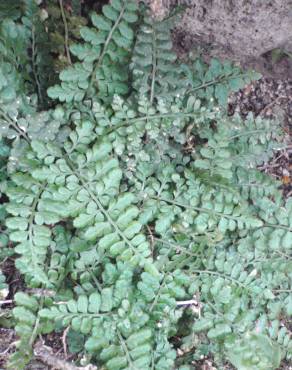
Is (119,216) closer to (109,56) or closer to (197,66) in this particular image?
(109,56)

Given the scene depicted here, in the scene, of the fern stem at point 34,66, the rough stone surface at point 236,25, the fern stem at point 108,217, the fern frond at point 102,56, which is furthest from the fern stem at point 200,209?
the rough stone surface at point 236,25

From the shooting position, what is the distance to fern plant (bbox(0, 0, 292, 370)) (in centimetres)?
187

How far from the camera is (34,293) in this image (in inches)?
78.2

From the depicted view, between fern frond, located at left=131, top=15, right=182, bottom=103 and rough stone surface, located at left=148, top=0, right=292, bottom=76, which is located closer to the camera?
fern frond, located at left=131, top=15, right=182, bottom=103

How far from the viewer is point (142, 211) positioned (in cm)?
206

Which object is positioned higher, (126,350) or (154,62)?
(154,62)

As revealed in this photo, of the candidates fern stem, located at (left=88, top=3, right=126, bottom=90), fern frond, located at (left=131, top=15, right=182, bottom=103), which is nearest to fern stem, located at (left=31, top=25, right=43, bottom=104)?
fern stem, located at (left=88, top=3, right=126, bottom=90)

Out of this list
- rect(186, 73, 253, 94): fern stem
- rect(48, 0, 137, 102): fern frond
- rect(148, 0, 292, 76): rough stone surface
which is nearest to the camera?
rect(48, 0, 137, 102): fern frond

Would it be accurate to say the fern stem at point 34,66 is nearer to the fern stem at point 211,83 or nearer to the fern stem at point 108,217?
the fern stem at point 108,217

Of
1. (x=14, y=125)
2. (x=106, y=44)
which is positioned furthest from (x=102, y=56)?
(x=14, y=125)

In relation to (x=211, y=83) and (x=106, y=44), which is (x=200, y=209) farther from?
(x=106, y=44)

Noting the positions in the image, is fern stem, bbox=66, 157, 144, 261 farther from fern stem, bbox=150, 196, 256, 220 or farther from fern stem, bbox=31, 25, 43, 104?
fern stem, bbox=31, 25, 43, 104

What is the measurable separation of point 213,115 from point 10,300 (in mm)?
1008

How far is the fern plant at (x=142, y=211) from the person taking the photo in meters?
1.87
